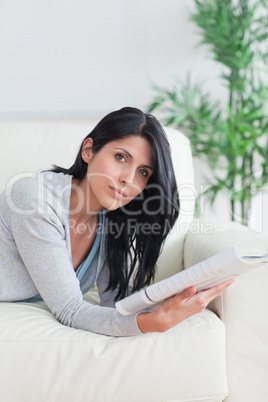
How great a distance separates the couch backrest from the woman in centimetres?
19

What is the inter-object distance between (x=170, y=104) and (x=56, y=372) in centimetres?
197

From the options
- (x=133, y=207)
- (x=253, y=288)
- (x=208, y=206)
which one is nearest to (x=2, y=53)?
(x=208, y=206)

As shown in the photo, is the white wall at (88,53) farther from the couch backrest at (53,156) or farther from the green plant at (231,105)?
the couch backrest at (53,156)

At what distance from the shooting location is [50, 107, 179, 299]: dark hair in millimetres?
1215

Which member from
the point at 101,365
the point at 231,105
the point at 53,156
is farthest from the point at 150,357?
the point at 231,105

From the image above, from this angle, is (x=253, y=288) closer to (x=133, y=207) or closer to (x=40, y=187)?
(x=133, y=207)

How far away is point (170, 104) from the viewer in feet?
9.00

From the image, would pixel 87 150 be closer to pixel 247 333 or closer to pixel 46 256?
pixel 46 256

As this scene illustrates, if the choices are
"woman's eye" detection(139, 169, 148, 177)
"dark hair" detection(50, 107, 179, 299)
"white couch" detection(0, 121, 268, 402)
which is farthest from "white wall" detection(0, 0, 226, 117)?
"white couch" detection(0, 121, 268, 402)

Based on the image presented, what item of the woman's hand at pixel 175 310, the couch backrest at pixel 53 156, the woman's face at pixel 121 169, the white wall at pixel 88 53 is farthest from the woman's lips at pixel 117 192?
the white wall at pixel 88 53

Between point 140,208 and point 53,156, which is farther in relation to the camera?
point 53,156

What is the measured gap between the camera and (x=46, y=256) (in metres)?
1.12

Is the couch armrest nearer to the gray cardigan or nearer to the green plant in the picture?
the gray cardigan

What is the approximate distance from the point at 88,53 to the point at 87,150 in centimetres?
152
